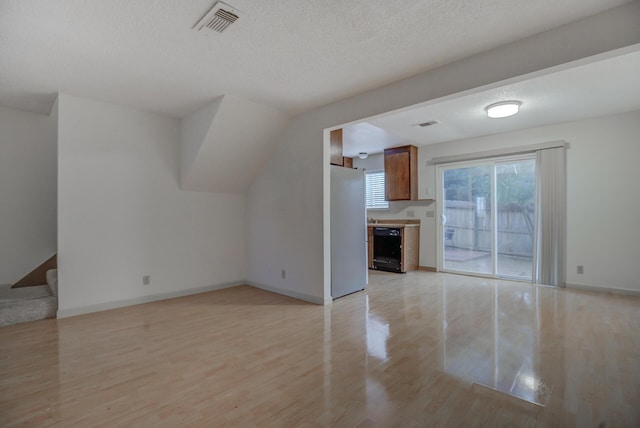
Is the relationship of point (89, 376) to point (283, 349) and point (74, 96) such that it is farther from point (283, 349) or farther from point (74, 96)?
point (74, 96)

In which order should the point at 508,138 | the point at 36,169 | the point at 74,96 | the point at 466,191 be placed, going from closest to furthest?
the point at 74,96 < the point at 36,169 < the point at 508,138 < the point at 466,191

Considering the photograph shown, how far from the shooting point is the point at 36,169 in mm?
4137

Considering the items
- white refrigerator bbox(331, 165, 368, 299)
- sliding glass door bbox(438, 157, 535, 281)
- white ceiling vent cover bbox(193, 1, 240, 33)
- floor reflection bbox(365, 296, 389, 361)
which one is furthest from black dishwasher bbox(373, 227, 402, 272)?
white ceiling vent cover bbox(193, 1, 240, 33)

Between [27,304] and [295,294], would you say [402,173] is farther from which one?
[27,304]

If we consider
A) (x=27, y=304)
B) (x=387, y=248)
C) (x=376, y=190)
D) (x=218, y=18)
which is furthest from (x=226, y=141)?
(x=376, y=190)

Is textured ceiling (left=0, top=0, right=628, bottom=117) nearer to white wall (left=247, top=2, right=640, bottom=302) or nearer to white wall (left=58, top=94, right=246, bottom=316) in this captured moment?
white wall (left=247, top=2, right=640, bottom=302)

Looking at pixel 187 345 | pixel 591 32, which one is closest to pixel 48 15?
pixel 187 345

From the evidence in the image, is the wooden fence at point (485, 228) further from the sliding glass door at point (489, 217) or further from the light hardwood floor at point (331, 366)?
the light hardwood floor at point (331, 366)

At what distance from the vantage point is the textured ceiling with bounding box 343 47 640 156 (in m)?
3.04

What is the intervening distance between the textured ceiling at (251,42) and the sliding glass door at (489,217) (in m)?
3.39

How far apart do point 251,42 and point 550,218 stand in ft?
16.5

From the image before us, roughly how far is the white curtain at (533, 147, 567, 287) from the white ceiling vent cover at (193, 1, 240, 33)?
16.5 feet

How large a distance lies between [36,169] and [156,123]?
1766mm

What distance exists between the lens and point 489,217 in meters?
5.45
